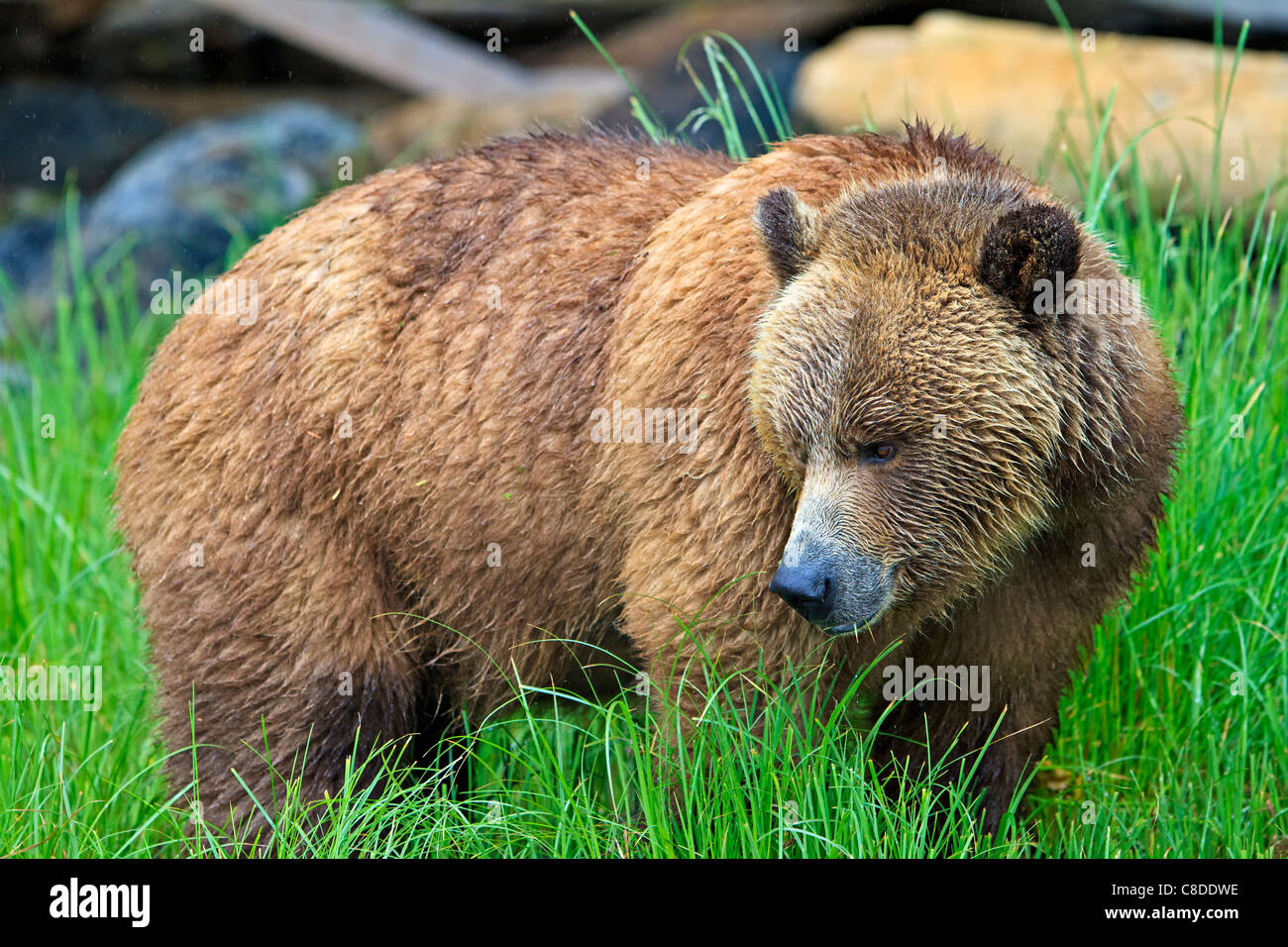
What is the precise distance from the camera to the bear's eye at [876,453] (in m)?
4.14

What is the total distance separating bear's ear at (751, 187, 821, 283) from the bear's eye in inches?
23.2

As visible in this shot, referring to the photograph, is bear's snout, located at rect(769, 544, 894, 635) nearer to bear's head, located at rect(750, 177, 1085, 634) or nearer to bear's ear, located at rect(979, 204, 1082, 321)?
bear's head, located at rect(750, 177, 1085, 634)

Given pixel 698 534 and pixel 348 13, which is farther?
pixel 348 13

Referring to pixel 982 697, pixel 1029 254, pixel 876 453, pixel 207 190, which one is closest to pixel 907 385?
pixel 876 453

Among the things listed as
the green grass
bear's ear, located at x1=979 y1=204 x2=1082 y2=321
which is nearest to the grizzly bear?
bear's ear, located at x1=979 y1=204 x2=1082 y2=321

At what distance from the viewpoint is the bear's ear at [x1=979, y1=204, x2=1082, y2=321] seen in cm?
391

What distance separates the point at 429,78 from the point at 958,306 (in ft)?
37.9

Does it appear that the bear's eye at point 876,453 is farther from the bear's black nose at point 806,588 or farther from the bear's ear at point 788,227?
the bear's ear at point 788,227

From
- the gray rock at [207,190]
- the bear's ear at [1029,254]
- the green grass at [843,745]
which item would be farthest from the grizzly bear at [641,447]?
the gray rock at [207,190]

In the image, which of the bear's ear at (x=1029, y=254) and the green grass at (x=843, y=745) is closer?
the bear's ear at (x=1029, y=254)

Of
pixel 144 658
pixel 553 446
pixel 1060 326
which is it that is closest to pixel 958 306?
pixel 1060 326

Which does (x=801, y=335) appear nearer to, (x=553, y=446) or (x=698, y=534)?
(x=698, y=534)

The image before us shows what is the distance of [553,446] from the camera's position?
4.98m

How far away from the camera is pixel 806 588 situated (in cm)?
396
